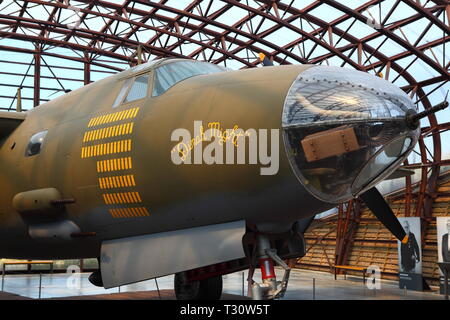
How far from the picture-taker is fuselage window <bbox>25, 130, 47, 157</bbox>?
8172 mm

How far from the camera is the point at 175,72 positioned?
23.5ft

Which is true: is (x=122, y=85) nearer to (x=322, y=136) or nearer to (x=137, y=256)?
(x=137, y=256)

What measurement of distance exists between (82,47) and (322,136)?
28.3m

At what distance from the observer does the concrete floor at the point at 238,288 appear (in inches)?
809

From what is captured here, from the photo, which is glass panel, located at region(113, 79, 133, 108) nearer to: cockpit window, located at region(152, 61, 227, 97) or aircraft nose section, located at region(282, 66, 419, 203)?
cockpit window, located at region(152, 61, 227, 97)

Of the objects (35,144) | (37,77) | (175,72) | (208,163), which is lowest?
(208,163)

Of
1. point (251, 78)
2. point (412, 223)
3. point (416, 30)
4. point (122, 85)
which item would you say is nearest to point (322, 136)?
point (251, 78)

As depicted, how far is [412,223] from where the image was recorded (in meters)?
23.3

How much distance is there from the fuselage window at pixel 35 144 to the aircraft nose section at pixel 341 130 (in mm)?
4404

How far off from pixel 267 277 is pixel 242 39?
26594 mm

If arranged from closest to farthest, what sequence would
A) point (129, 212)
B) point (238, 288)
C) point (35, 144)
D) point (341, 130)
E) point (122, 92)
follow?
point (341, 130) < point (129, 212) < point (122, 92) < point (35, 144) < point (238, 288)

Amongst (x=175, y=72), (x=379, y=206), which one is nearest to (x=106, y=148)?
(x=175, y=72)

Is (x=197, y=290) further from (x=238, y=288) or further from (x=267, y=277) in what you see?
(x=238, y=288)

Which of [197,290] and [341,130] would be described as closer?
[341,130]
